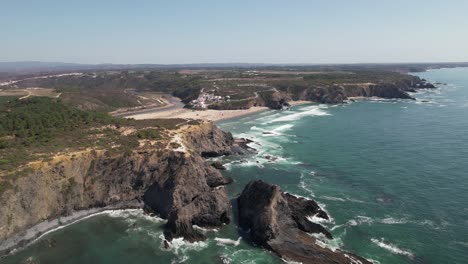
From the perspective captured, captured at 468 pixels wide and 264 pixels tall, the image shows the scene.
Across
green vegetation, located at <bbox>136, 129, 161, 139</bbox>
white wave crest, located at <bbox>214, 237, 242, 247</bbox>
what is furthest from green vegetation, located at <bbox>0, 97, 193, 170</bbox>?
white wave crest, located at <bbox>214, 237, 242, 247</bbox>

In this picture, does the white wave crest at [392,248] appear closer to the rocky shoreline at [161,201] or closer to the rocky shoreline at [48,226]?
the rocky shoreline at [161,201]

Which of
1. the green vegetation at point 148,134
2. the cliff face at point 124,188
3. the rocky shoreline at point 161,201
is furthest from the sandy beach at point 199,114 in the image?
the rocky shoreline at point 161,201

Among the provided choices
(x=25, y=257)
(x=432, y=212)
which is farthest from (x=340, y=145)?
(x=25, y=257)

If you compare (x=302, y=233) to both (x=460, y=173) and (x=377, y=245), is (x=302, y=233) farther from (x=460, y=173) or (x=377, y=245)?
(x=460, y=173)

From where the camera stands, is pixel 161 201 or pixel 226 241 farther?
pixel 161 201

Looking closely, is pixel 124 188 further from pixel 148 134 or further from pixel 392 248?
pixel 392 248

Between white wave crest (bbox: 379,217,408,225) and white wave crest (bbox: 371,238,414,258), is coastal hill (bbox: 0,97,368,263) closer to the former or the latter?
white wave crest (bbox: 371,238,414,258)

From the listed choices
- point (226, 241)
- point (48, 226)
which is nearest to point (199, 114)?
point (48, 226)
